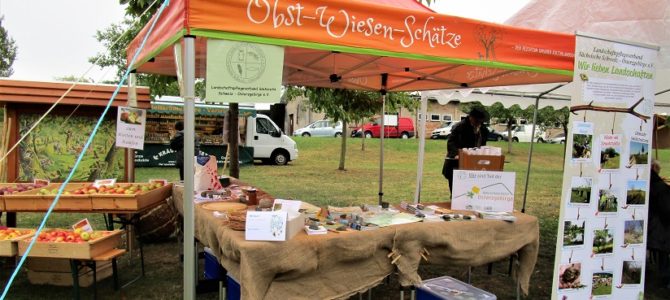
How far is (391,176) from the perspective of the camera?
43.2ft

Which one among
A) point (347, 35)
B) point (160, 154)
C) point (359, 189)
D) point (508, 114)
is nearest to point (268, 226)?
point (347, 35)

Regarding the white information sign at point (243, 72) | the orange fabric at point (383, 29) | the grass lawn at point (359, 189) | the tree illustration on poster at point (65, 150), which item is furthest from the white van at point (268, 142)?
the white information sign at point (243, 72)

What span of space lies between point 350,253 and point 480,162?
1591 millimetres

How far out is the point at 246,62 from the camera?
2645 mm

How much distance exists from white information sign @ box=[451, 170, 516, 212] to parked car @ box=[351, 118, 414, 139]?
22278 mm

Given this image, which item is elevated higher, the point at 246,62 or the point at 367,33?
the point at 367,33

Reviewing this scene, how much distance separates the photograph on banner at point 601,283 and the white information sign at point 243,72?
270 centimetres

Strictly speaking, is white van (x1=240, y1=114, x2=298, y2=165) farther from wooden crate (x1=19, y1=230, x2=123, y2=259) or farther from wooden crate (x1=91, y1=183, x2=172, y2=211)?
wooden crate (x1=19, y1=230, x2=123, y2=259)

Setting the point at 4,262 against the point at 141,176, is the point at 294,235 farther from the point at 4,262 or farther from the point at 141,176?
the point at 141,176

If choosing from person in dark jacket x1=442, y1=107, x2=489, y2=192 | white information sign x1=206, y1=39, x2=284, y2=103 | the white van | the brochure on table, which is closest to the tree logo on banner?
white information sign x1=206, y1=39, x2=284, y2=103

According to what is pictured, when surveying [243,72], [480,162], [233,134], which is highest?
[243,72]

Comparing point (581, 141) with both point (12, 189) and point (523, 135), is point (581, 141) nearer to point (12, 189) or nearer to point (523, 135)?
point (12, 189)

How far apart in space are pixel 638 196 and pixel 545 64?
1.25m

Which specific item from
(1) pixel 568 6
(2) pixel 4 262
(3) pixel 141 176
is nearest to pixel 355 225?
(1) pixel 568 6
